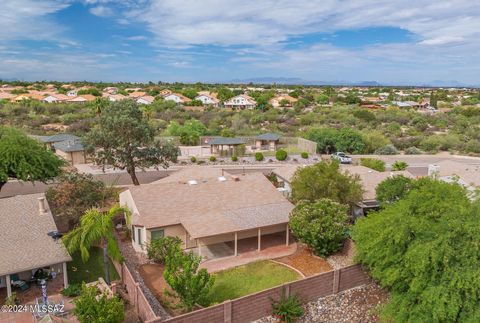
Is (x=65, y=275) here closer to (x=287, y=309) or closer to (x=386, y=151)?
(x=287, y=309)

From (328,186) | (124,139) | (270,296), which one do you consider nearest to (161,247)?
(270,296)

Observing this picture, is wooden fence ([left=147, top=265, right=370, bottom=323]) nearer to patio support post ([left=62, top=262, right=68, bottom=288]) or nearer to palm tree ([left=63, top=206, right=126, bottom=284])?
palm tree ([left=63, top=206, right=126, bottom=284])

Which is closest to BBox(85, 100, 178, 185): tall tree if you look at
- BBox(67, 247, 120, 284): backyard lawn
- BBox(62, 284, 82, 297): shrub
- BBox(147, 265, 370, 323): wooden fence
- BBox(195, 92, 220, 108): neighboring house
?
BBox(67, 247, 120, 284): backyard lawn

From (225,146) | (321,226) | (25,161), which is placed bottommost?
(225,146)

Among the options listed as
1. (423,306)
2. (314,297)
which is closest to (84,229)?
(314,297)

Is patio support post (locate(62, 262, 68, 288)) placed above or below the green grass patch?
above

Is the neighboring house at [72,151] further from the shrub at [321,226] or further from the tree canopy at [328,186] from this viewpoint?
the shrub at [321,226]

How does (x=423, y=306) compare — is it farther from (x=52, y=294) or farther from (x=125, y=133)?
(x=125, y=133)
